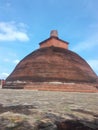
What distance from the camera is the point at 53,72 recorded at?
21359 millimetres

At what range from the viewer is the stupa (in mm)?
21062

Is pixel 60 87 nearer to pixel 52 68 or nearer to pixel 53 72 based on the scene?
pixel 53 72

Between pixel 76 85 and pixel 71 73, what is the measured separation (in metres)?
1.27

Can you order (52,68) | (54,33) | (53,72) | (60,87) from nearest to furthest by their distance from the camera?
(60,87), (53,72), (52,68), (54,33)

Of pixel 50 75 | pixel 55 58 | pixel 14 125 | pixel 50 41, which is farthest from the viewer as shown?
pixel 50 41

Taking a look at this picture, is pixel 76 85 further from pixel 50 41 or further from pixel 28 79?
pixel 50 41

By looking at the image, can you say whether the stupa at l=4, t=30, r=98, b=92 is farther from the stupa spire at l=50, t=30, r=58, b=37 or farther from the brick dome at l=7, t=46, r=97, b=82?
the stupa spire at l=50, t=30, r=58, b=37

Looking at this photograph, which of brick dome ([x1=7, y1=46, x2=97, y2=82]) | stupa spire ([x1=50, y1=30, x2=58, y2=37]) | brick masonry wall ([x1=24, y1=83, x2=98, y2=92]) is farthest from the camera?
stupa spire ([x1=50, y1=30, x2=58, y2=37])

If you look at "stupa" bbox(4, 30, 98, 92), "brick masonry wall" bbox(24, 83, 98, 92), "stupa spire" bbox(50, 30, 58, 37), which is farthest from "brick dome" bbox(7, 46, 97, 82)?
"stupa spire" bbox(50, 30, 58, 37)

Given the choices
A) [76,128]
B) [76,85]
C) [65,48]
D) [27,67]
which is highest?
[65,48]

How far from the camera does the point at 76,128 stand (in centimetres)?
200

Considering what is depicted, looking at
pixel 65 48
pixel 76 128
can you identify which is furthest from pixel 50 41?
pixel 76 128

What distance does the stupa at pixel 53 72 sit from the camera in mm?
21062

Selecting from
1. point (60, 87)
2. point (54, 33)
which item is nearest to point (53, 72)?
point (60, 87)
